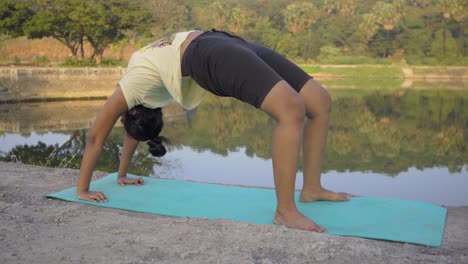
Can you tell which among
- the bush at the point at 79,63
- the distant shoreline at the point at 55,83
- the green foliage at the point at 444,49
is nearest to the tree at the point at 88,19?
the bush at the point at 79,63

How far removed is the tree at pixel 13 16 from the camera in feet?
74.8

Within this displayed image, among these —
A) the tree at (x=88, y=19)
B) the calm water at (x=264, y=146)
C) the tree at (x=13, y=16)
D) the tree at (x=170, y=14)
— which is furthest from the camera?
the tree at (x=170, y=14)

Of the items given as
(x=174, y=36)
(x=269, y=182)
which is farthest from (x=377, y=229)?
(x=269, y=182)

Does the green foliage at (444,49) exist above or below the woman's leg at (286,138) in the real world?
below

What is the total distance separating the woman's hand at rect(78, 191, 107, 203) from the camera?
3369 mm

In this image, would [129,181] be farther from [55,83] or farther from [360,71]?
[360,71]

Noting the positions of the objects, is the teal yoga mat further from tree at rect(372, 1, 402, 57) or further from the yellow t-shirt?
tree at rect(372, 1, 402, 57)

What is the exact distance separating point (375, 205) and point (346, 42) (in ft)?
155

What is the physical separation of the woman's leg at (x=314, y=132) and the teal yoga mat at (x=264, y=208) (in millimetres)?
115

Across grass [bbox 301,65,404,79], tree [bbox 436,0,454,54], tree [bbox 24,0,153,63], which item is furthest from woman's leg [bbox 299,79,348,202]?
tree [bbox 436,0,454,54]

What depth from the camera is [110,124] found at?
3.30m

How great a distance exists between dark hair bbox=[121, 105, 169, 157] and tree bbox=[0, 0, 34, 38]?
21.5m

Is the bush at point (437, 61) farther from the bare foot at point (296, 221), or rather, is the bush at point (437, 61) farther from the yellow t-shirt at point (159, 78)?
the bare foot at point (296, 221)

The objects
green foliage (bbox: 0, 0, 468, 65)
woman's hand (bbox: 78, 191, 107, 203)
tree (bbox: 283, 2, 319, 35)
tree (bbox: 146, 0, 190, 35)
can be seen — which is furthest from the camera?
tree (bbox: 283, 2, 319, 35)
